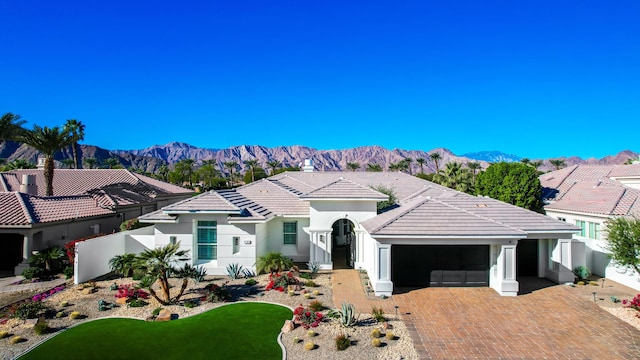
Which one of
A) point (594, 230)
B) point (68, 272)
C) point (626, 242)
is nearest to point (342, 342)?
point (626, 242)

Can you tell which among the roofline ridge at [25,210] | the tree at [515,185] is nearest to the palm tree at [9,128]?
the roofline ridge at [25,210]

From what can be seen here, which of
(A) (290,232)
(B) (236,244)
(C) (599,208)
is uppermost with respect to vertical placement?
(C) (599,208)

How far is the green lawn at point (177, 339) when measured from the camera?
1062 cm

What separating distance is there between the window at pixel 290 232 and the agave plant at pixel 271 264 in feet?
9.75

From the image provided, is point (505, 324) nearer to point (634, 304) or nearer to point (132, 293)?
point (634, 304)

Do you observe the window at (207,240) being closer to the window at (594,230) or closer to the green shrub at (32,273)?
the green shrub at (32,273)

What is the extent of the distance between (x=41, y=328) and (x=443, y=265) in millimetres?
16643

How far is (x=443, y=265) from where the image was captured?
17203mm

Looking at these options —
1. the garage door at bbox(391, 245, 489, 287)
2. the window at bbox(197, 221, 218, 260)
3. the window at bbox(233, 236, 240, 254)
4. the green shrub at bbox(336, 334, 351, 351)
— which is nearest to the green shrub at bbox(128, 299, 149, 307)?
the window at bbox(197, 221, 218, 260)

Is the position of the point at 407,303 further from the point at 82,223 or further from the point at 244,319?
the point at 82,223

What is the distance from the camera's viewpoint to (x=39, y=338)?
1159 centimetres

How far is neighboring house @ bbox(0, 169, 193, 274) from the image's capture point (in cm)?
1988

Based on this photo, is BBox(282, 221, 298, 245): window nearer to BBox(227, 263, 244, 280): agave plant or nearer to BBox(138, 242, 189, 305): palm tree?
BBox(227, 263, 244, 280): agave plant

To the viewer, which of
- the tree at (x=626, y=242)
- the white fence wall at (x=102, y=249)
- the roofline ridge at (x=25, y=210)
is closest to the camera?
the tree at (x=626, y=242)
